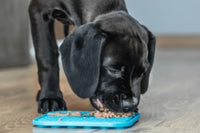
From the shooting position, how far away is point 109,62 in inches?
82.0

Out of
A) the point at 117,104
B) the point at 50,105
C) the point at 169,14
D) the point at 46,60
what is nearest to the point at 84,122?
the point at 117,104

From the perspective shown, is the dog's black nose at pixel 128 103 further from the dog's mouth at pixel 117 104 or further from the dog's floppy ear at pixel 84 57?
the dog's floppy ear at pixel 84 57

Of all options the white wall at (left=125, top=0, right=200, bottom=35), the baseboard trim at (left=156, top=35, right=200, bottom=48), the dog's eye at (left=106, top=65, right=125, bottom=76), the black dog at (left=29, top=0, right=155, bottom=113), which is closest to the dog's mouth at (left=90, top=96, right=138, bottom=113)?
the black dog at (left=29, top=0, right=155, bottom=113)

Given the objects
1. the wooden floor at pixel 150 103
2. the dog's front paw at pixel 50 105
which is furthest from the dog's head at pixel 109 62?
the dog's front paw at pixel 50 105

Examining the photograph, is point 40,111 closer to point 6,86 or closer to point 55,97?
point 55,97

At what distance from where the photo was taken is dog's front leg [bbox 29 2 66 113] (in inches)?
99.0

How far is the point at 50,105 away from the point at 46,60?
0.28 meters

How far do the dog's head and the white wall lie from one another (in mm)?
5901

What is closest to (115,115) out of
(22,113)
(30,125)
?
(30,125)

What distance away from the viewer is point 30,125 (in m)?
2.17

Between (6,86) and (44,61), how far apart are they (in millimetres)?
1058

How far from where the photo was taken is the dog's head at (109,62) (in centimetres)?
206

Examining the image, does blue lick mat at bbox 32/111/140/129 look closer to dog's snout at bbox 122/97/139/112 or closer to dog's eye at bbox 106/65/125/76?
dog's snout at bbox 122/97/139/112

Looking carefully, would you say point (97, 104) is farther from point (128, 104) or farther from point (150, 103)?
point (150, 103)
